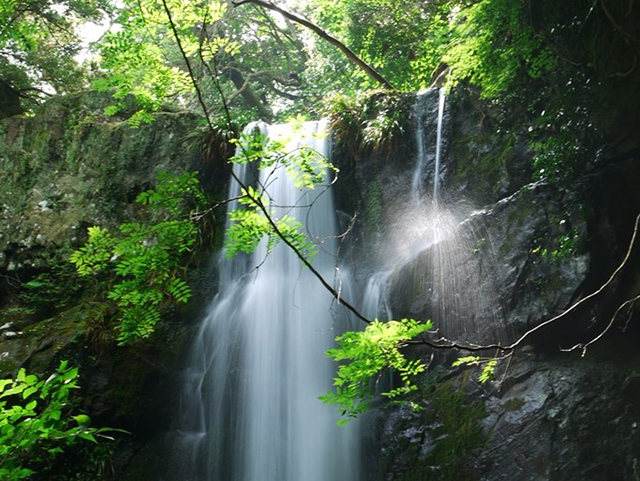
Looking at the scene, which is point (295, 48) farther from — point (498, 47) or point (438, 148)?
point (498, 47)

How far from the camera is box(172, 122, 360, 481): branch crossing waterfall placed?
20.5ft

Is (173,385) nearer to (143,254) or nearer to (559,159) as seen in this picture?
(143,254)

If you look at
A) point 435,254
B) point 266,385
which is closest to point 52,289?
point 266,385

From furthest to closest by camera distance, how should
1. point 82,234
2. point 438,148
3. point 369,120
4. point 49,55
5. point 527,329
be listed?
point 49,55, point 82,234, point 369,120, point 438,148, point 527,329

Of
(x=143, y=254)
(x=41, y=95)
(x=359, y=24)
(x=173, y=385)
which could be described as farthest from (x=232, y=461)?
(x=41, y=95)

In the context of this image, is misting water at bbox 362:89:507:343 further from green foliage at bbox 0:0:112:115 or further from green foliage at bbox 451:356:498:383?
green foliage at bbox 0:0:112:115

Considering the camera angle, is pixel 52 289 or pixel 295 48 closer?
pixel 52 289

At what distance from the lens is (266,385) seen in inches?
267

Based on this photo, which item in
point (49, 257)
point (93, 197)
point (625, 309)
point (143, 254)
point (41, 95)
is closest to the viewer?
point (143, 254)

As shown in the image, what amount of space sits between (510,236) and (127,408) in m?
5.30

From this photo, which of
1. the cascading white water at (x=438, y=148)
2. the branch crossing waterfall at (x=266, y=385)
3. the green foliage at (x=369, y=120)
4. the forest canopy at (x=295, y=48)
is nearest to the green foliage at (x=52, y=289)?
the branch crossing waterfall at (x=266, y=385)

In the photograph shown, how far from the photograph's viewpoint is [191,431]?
6871mm

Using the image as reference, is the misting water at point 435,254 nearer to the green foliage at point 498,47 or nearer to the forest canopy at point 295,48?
the forest canopy at point 295,48

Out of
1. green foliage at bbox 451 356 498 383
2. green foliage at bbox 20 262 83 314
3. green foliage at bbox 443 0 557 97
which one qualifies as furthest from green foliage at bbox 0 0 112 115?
green foliage at bbox 451 356 498 383
